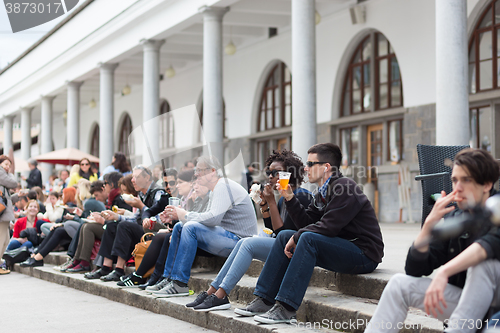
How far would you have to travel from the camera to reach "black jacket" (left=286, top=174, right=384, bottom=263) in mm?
4012

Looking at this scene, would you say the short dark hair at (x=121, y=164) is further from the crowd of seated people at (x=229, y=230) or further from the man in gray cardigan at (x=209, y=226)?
the man in gray cardigan at (x=209, y=226)

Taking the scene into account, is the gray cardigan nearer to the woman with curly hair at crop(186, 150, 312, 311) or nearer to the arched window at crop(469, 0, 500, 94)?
the woman with curly hair at crop(186, 150, 312, 311)

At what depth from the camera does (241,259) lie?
462 cm

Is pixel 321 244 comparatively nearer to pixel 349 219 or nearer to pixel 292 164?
pixel 349 219

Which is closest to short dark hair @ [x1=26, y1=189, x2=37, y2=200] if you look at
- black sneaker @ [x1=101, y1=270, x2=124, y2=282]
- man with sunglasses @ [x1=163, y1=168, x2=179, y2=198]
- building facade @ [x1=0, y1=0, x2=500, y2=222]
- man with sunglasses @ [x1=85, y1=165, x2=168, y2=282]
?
building facade @ [x1=0, y1=0, x2=500, y2=222]

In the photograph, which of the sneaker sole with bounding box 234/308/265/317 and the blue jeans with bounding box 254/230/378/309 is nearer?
the blue jeans with bounding box 254/230/378/309

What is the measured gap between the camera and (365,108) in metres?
13.4

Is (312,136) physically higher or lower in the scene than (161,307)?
higher

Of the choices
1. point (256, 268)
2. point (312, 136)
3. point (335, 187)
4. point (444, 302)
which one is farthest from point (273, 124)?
point (444, 302)

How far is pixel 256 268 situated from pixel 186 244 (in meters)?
0.70

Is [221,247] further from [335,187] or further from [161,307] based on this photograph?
[335,187]

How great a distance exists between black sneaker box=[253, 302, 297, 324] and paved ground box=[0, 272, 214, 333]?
0.77 meters

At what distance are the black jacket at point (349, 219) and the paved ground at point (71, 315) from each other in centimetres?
136

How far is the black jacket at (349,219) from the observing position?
401 cm
